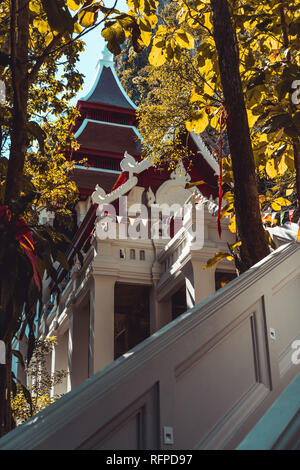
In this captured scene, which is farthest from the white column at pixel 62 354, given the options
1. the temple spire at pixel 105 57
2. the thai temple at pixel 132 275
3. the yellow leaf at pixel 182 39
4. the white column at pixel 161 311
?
the temple spire at pixel 105 57

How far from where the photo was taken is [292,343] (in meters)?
3.37

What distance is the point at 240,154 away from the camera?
391 centimetres

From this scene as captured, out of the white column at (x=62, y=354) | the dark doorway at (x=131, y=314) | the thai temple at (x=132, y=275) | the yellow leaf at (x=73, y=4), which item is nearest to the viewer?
the yellow leaf at (x=73, y=4)

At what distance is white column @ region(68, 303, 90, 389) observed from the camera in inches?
410

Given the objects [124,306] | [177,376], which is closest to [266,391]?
[177,376]

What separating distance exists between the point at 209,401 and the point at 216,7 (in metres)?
2.85

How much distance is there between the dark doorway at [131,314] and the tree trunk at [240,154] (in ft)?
22.1

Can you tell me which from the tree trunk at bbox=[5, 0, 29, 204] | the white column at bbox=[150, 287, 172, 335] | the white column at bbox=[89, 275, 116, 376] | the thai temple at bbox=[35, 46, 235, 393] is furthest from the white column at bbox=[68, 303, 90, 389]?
the tree trunk at bbox=[5, 0, 29, 204]

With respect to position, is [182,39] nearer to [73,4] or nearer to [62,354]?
[73,4]

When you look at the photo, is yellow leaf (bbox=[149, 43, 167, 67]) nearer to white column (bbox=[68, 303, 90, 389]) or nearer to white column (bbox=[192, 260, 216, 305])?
white column (bbox=[192, 260, 216, 305])

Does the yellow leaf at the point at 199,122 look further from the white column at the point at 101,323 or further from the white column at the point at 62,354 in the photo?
the white column at the point at 62,354

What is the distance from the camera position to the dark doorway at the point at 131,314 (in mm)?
10961

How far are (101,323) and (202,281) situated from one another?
81.0 inches

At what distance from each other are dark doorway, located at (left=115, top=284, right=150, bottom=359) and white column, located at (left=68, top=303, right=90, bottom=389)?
82 centimetres
